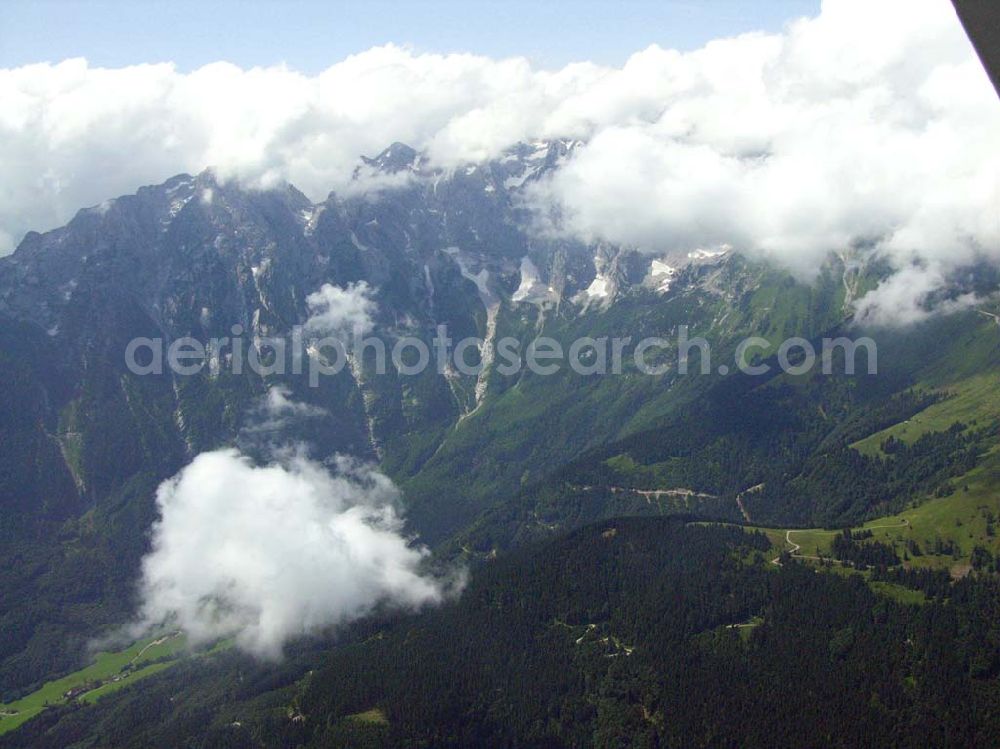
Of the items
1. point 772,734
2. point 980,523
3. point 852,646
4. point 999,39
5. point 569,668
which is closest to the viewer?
point 999,39

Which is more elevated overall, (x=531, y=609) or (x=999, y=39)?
(x=999, y=39)

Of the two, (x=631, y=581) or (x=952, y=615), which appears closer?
(x=952, y=615)

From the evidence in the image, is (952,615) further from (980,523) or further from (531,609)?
(531,609)

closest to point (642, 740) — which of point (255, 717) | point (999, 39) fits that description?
point (255, 717)

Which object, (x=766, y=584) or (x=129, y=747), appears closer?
(x=766, y=584)

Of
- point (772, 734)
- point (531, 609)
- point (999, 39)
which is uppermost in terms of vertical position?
point (999, 39)

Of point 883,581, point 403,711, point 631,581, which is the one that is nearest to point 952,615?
point 883,581

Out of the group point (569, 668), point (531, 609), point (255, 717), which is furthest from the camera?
point (531, 609)

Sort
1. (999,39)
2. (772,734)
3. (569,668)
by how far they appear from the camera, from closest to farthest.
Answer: (999,39)
(772,734)
(569,668)

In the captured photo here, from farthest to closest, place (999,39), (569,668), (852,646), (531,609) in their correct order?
(531,609) < (569,668) < (852,646) < (999,39)

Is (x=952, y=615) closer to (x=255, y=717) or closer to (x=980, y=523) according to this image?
(x=980, y=523)
